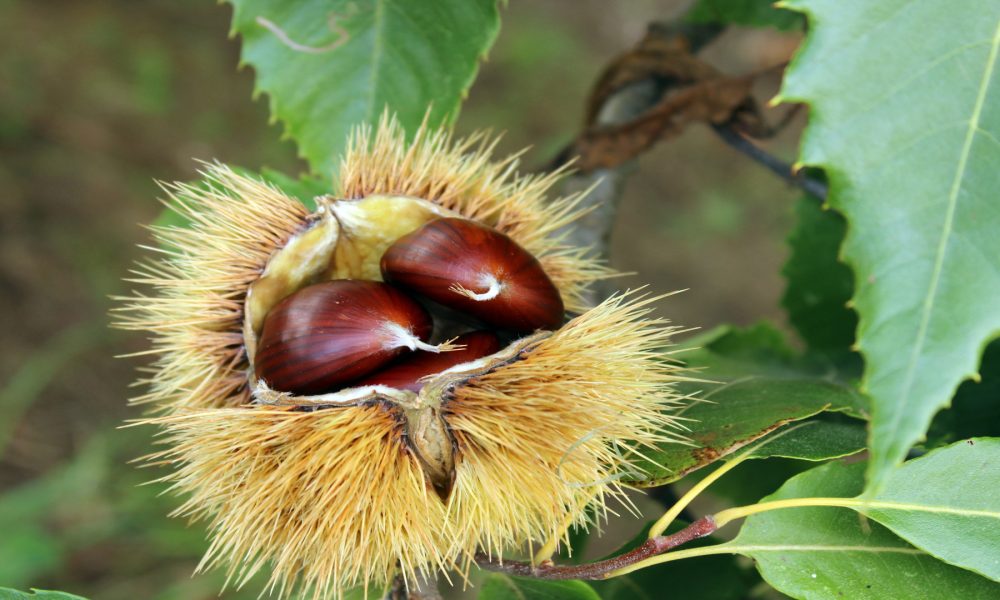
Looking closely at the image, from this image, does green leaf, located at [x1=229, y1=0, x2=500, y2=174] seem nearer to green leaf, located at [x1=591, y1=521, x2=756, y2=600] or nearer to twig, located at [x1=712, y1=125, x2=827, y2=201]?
twig, located at [x1=712, y1=125, x2=827, y2=201]

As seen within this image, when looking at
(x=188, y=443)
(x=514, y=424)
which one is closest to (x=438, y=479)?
(x=514, y=424)

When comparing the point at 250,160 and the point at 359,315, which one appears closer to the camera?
the point at 359,315

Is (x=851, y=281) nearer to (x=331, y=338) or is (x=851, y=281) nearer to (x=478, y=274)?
(x=478, y=274)

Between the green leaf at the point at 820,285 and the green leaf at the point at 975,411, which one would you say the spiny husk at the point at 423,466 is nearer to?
the green leaf at the point at 975,411

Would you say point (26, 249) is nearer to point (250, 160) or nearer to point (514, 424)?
point (250, 160)

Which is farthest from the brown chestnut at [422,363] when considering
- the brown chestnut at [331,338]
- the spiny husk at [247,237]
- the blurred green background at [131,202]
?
the blurred green background at [131,202]
